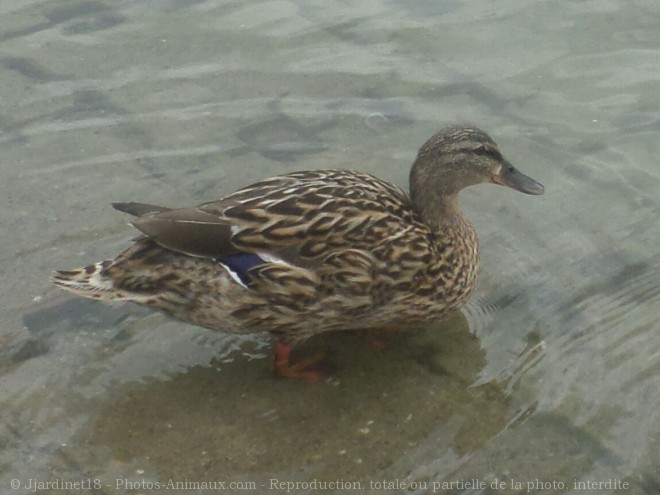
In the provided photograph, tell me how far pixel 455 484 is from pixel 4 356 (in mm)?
2222

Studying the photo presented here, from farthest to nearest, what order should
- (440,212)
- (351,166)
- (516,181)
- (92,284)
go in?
(351,166) → (516,181) → (440,212) → (92,284)

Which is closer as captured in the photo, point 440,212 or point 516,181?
point 440,212

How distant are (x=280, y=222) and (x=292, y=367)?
2.39 feet

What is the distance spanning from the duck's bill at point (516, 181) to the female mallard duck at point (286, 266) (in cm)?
66

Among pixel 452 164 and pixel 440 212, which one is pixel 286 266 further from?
pixel 452 164

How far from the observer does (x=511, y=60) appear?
7977mm

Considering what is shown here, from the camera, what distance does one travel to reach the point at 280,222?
→ 516cm

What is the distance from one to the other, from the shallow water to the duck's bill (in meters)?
0.43

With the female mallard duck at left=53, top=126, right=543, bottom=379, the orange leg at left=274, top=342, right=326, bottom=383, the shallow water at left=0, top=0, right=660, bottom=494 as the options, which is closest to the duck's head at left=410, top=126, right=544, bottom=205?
the female mallard duck at left=53, top=126, right=543, bottom=379

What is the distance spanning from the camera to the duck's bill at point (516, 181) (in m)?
5.87

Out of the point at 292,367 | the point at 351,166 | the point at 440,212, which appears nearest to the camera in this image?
the point at 292,367

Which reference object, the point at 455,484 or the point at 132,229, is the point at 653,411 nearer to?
the point at 455,484

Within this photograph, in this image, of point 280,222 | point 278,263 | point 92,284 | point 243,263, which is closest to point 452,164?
point 280,222

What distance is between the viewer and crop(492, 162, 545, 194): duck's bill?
5.87 meters
